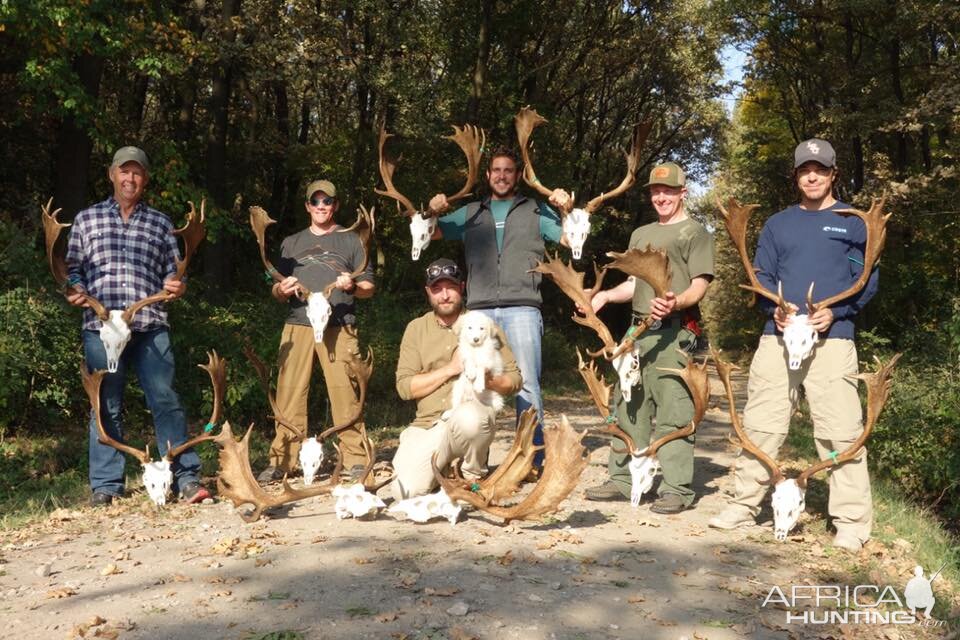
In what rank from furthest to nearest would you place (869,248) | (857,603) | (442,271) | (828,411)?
(442,271), (828,411), (869,248), (857,603)

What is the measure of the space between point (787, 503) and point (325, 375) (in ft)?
11.7

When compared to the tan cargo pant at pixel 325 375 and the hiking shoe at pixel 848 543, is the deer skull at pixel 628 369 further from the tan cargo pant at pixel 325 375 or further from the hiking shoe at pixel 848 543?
the tan cargo pant at pixel 325 375

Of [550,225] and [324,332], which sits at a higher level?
[550,225]

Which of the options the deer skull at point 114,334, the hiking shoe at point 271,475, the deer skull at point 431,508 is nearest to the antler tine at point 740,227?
the deer skull at point 431,508

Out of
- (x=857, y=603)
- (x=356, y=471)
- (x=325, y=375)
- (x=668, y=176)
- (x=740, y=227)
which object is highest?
(x=668, y=176)

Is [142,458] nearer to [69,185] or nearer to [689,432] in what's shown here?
[689,432]

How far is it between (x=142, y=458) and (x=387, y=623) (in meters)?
2.83

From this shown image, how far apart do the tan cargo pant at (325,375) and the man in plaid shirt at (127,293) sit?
0.83 m

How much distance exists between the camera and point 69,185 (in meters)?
10.9

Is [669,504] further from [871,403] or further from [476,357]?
[476,357]

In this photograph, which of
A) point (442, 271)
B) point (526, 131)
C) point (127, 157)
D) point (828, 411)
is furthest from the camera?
point (526, 131)

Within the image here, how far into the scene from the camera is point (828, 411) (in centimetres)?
A: 510

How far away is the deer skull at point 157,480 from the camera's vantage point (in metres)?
5.59

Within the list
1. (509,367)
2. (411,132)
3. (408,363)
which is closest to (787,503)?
(509,367)
